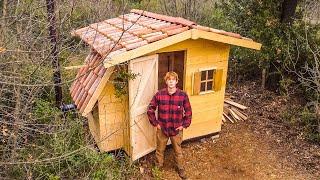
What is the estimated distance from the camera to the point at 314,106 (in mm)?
9406

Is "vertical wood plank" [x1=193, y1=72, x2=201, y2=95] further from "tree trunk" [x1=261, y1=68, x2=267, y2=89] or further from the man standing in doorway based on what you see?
"tree trunk" [x1=261, y1=68, x2=267, y2=89]

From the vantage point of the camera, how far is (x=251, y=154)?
28.2 ft

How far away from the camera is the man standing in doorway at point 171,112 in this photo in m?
7.36

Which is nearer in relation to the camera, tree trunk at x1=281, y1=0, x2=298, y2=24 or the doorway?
the doorway

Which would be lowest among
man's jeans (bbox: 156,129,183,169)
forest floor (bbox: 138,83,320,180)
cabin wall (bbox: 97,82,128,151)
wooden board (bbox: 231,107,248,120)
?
forest floor (bbox: 138,83,320,180)

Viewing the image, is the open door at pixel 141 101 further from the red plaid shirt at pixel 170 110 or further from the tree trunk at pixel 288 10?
the tree trunk at pixel 288 10

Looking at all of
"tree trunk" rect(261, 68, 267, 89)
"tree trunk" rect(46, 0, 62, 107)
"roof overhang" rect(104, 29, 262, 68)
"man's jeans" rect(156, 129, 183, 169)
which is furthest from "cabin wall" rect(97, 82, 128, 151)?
"tree trunk" rect(261, 68, 267, 89)

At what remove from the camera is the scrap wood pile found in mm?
10078

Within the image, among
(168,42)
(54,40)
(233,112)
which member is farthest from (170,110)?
(233,112)

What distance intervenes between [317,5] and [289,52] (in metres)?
2.70

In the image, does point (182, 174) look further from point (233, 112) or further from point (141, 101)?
point (233, 112)

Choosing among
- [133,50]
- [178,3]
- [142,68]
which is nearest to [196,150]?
[142,68]

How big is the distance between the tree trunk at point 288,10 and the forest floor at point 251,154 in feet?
8.23

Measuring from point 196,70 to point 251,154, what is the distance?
7.80 feet
